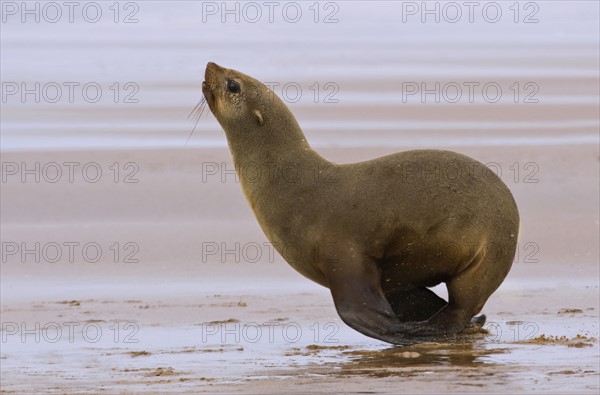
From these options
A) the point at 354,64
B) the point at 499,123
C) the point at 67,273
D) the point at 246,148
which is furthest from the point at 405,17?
the point at 246,148

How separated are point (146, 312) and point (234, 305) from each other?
648 mm

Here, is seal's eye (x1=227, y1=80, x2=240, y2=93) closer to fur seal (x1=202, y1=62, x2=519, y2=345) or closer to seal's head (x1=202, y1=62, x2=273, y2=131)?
seal's head (x1=202, y1=62, x2=273, y2=131)

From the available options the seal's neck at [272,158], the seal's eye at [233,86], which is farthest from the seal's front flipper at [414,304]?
the seal's eye at [233,86]

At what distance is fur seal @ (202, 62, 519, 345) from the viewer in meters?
9.24

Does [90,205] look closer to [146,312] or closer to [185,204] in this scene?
[185,204]

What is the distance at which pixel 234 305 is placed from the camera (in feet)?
36.6

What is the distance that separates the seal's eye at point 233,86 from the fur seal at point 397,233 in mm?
671

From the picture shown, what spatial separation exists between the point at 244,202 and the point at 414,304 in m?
5.88

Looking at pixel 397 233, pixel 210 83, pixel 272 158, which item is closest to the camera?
pixel 397 233

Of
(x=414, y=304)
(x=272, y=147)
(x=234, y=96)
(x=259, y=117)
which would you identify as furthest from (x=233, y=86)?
(x=414, y=304)

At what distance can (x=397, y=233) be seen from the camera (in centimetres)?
934

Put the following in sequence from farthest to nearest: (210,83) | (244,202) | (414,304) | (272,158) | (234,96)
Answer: (244,202)
(210,83)
(234,96)
(272,158)
(414,304)

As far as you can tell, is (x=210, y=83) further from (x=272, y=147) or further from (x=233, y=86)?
(x=272, y=147)

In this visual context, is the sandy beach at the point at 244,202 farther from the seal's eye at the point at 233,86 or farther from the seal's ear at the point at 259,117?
the seal's eye at the point at 233,86
